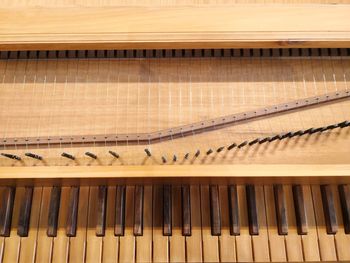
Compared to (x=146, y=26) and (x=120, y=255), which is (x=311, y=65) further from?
(x=120, y=255)

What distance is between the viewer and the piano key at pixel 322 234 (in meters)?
1.90

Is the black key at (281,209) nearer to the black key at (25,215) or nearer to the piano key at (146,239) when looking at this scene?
the piano key at (146,239)

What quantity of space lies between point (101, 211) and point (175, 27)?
0.93 m

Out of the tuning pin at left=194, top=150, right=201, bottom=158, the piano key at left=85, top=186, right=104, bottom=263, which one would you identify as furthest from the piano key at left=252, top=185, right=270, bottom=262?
the piano key at left=85, top=186, right=104, bottom=263

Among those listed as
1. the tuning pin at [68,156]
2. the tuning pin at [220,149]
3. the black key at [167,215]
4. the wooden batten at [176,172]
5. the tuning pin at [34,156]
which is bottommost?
the black key at [167,215]

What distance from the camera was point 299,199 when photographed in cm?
191

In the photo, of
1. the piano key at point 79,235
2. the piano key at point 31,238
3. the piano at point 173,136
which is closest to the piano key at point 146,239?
the piano at point 173,136

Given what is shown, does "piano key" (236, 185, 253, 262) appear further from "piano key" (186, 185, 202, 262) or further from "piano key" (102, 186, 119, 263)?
"piano key" (102, 186, 119, 263)

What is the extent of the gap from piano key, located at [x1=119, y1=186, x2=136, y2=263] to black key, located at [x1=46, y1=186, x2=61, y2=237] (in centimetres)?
31

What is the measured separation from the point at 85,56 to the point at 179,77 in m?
0.50

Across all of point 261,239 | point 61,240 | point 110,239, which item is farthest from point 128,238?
point 261,239

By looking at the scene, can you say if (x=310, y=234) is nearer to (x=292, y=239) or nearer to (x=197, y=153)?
(x=292, y=239)

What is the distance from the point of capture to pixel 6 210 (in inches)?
73.6

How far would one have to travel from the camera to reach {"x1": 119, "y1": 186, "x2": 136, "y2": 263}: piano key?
187cm
